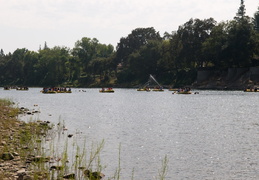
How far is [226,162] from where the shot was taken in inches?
877

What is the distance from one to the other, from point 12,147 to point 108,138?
10.0 meters

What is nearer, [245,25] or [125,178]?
[125,178]

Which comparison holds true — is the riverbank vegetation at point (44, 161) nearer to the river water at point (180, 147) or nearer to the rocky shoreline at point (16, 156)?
the rocky shoreline at point (16, 156)

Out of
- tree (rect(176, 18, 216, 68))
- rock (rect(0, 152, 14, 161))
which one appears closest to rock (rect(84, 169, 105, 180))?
rock (rect(0, 152, 14, 161))

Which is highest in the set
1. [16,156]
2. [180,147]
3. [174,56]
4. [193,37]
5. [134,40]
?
[134,40]

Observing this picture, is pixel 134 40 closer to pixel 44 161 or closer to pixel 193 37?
pixel 193 37

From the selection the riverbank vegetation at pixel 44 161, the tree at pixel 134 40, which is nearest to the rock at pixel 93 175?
the riverbank vegetation at pixel 44 161

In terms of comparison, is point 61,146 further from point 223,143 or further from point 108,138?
point 223,143

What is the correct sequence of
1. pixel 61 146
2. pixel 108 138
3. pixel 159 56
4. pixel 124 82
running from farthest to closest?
pixel 124 82
pixel 159 56
pixel 108 138
pixel 61 146

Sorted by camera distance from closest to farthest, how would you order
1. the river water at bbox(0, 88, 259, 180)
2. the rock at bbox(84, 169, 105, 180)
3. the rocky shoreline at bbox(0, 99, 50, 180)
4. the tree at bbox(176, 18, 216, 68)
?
the rocky shoreline at bbox(0, 99, 50, 180) < the rock at bbox(84, 169, 105, 180) < the river water at bbox(0, 88, 259, 180) < the tree at bbox(176, 18, 216, 68)

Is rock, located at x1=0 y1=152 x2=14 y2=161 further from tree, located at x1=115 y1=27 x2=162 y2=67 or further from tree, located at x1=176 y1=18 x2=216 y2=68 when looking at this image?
tree, located at x1=115 y1=27 x2=162 y2=67

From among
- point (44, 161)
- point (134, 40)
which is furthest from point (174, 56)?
point (44, 161)

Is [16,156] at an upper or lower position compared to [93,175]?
upper

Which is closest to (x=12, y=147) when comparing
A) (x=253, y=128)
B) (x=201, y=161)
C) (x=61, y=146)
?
(x=61, y=146)
